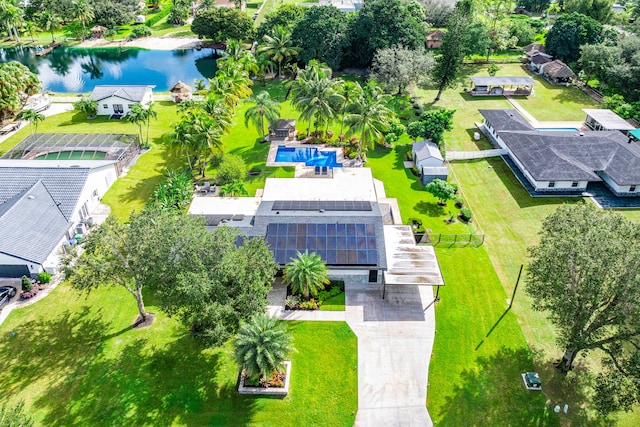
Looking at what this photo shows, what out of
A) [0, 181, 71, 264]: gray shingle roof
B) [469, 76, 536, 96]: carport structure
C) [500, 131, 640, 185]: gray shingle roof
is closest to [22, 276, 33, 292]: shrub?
[0, 181, 71, 264]: gray shingle roof

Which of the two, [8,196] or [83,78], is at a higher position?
[8,196]

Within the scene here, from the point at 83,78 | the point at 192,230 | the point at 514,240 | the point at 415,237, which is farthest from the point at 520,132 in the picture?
the point at 83,78

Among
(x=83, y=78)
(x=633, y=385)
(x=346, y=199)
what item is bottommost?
(x=83, y=78)

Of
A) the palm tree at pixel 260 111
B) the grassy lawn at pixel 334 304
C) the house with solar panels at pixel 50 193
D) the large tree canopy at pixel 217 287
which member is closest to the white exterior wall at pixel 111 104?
the house with solar panels at pixel 50 193

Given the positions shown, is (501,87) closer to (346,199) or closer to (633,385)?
(346,199)

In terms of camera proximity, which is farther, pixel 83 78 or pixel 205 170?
pixel 83 78

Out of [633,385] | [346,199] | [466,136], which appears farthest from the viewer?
[466,136]
